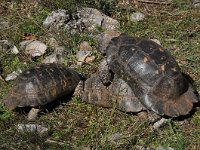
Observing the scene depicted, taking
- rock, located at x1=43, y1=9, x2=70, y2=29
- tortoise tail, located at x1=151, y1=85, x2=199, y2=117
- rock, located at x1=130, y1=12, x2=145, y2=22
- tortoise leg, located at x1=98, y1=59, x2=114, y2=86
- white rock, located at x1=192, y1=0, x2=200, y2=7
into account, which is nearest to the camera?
tortoise tail, located at x1=151, y1=85, x2=199, y2=117

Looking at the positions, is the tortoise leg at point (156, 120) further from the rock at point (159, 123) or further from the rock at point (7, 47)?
the rock at point (7, 47)

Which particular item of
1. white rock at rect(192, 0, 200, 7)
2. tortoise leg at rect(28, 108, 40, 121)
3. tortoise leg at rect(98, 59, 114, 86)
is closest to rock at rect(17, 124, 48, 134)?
tortoise leg at rect(28, 108, 40, 121)

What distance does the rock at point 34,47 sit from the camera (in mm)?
6945

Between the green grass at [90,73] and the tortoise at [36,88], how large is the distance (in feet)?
0.50

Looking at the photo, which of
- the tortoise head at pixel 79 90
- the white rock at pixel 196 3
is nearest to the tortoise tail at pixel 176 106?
the tortoise head at pixel 79 90

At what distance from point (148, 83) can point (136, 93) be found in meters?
0.20

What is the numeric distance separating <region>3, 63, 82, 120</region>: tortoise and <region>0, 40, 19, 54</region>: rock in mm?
1188

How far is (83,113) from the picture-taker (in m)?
5.91

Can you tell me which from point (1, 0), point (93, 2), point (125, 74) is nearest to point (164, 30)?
point (93, 2)

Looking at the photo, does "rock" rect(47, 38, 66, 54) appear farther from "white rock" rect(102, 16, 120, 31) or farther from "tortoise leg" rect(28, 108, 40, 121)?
"tortoise leg" rect(28, 108, 40, 121)

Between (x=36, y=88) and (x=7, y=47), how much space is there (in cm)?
158

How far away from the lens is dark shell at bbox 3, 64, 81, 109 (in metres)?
5.72

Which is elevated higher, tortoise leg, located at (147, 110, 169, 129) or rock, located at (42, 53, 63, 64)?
rock, located at (42, 53, 63, 64)

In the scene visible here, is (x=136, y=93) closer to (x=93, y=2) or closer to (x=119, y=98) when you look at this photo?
(x=119, y=98)
